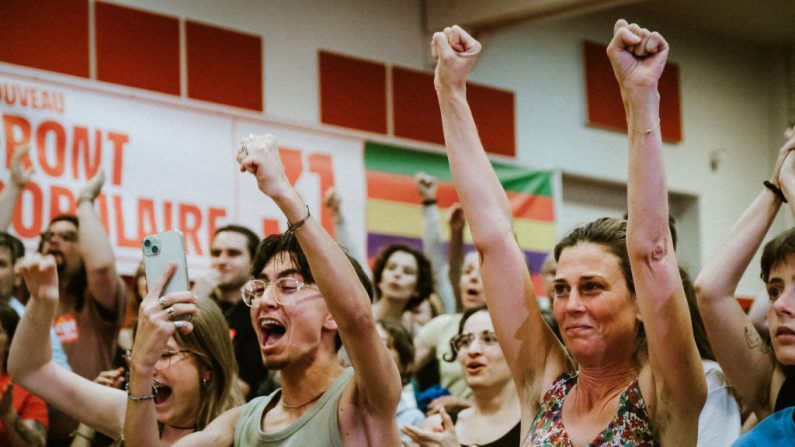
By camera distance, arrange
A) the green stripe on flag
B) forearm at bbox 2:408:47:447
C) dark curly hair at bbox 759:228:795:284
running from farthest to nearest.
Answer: the green stripe on flag < forearm at bbox 2:408:47:447 < dark curly hair at bbox 759:228:795:284

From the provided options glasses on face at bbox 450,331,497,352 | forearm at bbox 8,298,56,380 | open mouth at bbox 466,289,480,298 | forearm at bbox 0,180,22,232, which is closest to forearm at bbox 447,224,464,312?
open mouth at bbox 466,289,480,298

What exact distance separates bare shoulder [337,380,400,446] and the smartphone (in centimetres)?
39

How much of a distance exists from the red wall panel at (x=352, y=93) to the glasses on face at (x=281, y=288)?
13.7 feet

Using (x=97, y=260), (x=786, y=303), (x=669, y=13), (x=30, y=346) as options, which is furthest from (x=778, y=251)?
(x=669, y=13)

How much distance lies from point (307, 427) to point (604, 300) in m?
0.66

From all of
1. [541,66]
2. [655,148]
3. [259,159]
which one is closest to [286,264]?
[259,159]

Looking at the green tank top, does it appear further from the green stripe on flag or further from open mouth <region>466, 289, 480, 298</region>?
the green stripe on flag

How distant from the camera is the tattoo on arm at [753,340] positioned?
8.62 feet

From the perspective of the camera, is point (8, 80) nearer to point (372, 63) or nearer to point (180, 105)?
point (180, 105)

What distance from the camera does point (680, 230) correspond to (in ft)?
28.5

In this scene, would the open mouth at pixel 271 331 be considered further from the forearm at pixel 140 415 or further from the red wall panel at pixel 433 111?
the red wall panel at pixel 433 111

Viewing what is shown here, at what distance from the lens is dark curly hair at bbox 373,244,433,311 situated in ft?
16.2

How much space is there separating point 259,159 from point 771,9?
22.8ft

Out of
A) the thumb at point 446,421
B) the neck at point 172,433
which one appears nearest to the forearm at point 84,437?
the neck at point 172,433
